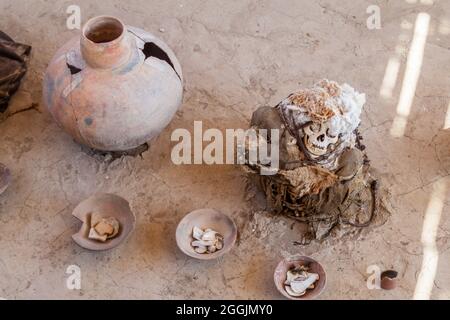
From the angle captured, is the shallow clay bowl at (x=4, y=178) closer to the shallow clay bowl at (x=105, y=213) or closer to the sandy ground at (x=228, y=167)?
the sandy ground at (x=228, y=167)

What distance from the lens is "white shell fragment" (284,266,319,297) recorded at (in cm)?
480

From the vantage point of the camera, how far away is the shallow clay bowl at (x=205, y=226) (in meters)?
4.92

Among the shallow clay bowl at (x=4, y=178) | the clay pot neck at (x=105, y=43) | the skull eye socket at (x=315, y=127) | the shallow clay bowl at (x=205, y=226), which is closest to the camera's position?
the skull eye socket at (x=315, y=127)

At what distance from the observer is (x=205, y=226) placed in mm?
5055

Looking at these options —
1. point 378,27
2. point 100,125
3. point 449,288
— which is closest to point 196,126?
point 100,125

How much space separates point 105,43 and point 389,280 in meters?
2.61

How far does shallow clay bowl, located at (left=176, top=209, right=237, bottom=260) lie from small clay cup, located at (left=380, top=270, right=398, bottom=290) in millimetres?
1118

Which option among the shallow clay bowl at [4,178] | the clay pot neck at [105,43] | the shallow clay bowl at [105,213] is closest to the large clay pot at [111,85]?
the clay pot neck at [105,43]

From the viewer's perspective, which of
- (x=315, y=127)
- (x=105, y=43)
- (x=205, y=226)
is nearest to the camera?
(x=315, y=127)

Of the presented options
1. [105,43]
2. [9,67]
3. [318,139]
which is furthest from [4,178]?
[318,139]

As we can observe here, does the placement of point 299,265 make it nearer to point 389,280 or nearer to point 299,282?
point 299,282

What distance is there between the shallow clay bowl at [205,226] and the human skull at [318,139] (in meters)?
0.92

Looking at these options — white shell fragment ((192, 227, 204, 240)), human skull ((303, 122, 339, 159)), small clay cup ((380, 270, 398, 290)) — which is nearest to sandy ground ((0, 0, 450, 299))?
small clay cup ((380, 270, 398, 290))

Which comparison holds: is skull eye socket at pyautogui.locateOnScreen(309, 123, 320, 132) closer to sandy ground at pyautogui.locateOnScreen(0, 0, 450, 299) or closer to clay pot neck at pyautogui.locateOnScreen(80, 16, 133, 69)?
sandy ground at pyautogui.locateOnScreen(0, 0, 450, 299)
